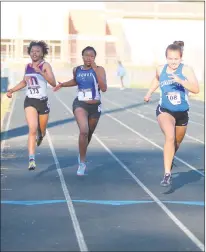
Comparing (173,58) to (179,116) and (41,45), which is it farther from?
(41,45)

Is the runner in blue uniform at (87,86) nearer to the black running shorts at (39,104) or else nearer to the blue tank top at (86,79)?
the blue tank top at (86,79)

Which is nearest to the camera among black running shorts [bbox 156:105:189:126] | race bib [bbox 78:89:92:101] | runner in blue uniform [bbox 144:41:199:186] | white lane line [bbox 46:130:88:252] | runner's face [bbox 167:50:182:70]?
runner's face [bbox 167:50:182:70]

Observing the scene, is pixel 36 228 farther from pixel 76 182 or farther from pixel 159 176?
pixel 159 176

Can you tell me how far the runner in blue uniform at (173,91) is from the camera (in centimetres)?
753

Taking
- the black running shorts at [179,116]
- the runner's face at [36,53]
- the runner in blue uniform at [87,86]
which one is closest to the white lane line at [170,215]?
the runner in blue uniform at [87,86]

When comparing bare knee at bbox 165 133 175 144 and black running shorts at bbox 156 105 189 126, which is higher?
black running shorts at bbox 156 105 189 126

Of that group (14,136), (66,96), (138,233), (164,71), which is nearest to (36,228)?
(138,233)

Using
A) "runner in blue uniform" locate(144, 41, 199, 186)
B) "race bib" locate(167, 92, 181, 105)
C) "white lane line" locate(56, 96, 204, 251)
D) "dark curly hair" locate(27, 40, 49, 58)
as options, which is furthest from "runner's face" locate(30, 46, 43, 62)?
"white lane line" locate(56, 96, 204, 251)

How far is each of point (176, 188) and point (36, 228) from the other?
175 inches

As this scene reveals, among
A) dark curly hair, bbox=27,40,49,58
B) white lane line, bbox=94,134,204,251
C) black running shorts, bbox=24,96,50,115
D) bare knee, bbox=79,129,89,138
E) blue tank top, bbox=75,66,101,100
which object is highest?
dark curly hair, bbox=27,40,49,58

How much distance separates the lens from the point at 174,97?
783 centimetres

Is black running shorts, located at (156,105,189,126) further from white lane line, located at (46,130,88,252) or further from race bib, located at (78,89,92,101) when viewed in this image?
white lane line, located at (46,130,88,252)

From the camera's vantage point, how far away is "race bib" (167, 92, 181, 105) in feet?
25.5

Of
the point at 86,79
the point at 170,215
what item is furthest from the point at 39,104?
the point at 170,215
